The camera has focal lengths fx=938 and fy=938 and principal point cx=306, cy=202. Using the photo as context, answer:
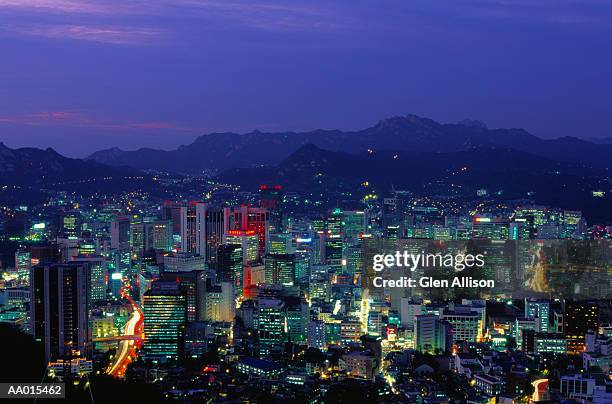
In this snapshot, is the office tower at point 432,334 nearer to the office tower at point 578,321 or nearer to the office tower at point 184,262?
the office tower at point 578,321

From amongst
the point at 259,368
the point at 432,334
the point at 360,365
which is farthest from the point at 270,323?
the point at 360,365

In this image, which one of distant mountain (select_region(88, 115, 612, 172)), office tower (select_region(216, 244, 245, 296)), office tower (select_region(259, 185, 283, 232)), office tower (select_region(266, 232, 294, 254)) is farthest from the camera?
distant mountain (select_region(88, 115, 612, 172))

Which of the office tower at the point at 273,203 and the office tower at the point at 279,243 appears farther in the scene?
the office tower at the point at 273,203

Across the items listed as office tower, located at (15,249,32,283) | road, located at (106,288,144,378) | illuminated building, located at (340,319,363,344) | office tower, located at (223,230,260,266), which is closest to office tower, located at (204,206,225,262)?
office tower, located at (223,230,260,266)

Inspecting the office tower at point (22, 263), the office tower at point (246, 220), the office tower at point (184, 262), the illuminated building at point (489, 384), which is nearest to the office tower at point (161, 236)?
the office tower at point (246, 220)

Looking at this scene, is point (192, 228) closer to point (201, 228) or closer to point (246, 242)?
point (201, 228)

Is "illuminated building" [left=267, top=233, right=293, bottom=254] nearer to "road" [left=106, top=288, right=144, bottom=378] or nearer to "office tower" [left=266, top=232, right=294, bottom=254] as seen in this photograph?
"office tower" [left=266, top=232, right=294, bottom=254]
